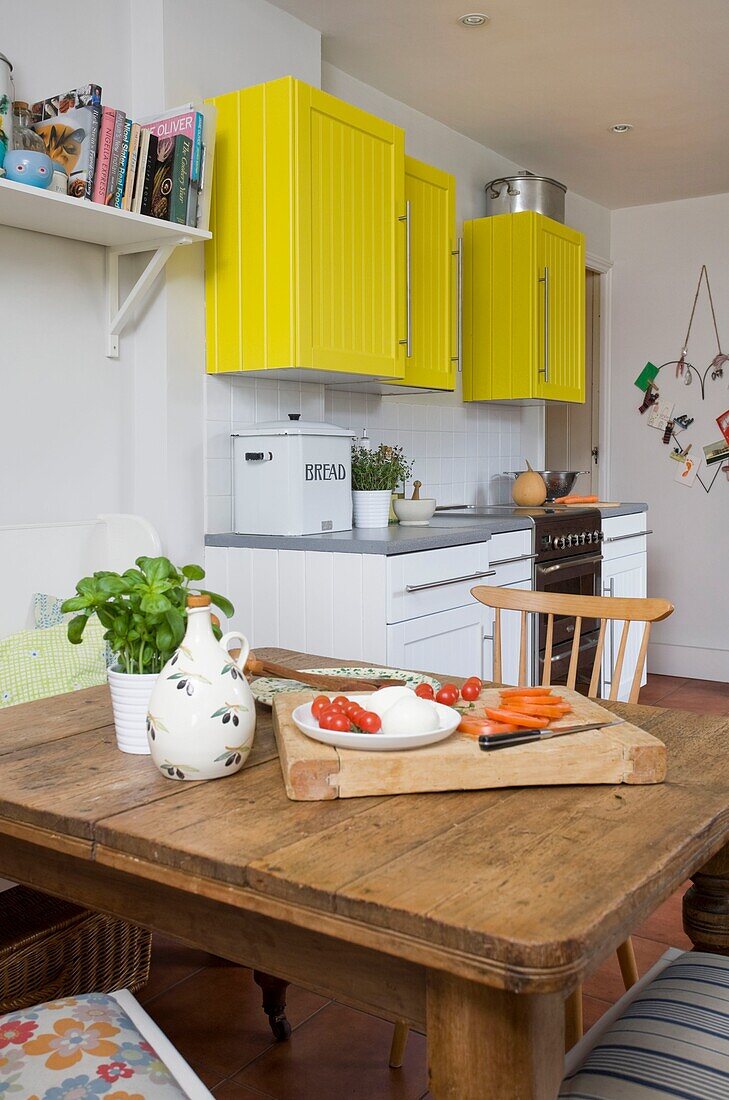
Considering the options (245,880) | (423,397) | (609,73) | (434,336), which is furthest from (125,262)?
(245,880)

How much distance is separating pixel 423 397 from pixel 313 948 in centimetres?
356

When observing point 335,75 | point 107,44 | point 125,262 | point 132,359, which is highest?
point 335,75

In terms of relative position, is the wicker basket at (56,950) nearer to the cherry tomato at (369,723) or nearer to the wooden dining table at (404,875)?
the wooden dining table at (404,875)

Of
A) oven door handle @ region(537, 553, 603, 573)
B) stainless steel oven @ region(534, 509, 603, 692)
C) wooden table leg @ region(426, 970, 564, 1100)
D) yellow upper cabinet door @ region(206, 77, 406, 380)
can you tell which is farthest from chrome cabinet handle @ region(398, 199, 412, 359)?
wooden table leg @ region(426, 970, 564, 1100)

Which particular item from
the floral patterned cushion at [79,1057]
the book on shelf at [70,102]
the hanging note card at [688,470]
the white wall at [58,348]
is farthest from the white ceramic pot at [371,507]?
the hanging note card at [688,470]

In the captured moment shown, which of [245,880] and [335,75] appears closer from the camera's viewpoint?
[245,880]

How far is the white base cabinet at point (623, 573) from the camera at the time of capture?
4488 millimetres

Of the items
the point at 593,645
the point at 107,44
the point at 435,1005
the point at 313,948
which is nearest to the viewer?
the point at 435,1005

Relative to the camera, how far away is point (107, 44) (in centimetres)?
284

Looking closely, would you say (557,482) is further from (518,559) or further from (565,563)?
(518,559)

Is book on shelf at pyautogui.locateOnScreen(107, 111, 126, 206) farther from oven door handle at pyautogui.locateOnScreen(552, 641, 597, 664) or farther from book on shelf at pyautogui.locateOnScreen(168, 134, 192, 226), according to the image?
oven door handle at pyautogui.locateOnScreen(552, 641, 597, 664)

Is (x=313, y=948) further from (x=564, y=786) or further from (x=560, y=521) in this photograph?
(x=560, y=521)

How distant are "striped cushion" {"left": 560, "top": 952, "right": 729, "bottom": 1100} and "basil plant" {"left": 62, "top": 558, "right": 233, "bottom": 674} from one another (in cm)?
69

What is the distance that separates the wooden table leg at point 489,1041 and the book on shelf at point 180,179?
227 cm
